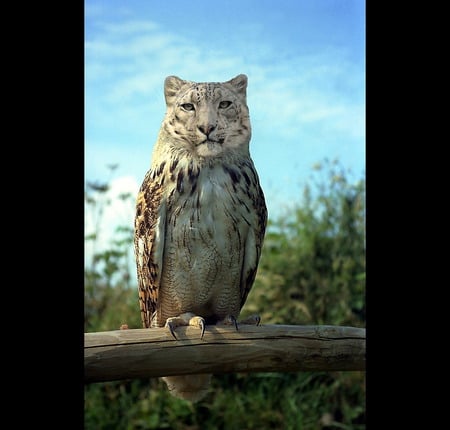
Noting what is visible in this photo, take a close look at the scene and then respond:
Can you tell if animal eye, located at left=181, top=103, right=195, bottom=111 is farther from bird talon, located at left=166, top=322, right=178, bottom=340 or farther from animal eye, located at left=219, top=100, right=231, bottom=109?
bird talon, located at left=166, top=322, right=178, bottom=340

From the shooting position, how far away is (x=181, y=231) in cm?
132

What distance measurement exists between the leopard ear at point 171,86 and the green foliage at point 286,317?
99 cm

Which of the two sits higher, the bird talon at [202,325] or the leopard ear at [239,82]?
the leopard ear at [239,82]

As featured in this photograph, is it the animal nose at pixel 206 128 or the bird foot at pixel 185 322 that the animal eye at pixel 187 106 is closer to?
the animal nose at pixel 206 128

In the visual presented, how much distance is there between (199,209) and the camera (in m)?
1.30

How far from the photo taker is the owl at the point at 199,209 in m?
1.26

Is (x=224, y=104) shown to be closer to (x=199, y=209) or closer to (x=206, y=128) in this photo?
(x=206, y=128)

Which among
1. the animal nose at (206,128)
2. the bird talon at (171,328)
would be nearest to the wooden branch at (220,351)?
the bird talon at (171,328)

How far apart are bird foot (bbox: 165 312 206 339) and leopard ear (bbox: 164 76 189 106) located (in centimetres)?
43

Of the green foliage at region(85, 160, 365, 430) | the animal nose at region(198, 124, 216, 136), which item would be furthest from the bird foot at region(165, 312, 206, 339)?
the green foliage at region(85, 160, 365, 430)

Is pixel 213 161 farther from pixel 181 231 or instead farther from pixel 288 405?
pixel 288 405

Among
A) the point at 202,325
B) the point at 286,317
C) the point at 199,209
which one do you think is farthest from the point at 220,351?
the point at 286,317
